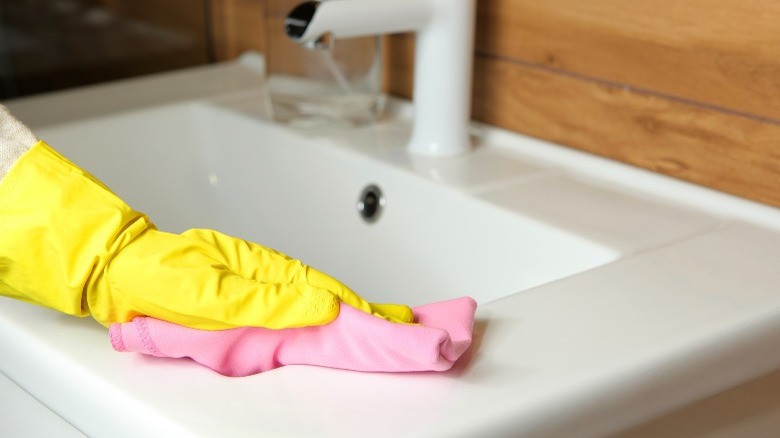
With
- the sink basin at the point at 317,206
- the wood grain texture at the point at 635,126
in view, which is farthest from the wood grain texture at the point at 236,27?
the wood grain texture at the point at 635,126

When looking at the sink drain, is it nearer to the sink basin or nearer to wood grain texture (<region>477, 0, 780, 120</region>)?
the sink basin

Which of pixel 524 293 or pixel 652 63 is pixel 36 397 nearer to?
pixel 524 293

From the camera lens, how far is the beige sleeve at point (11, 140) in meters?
0.63

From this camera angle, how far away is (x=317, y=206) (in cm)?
103

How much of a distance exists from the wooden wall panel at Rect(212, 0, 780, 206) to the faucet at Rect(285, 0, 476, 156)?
6cm

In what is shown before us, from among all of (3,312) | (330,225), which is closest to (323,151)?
(330,225)

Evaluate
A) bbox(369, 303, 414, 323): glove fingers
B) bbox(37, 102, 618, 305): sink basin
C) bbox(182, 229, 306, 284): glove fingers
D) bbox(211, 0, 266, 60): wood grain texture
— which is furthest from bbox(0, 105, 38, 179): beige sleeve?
bbox(211, 0, 266, 60): wood grain texture

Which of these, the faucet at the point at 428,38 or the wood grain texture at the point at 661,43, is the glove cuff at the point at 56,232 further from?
the wood grain texture at the point at 661,43

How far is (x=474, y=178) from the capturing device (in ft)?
3.07

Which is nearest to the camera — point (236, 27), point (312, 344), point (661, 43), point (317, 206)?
point (312, 344)

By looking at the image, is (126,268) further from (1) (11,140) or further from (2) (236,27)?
(2) (236,27)

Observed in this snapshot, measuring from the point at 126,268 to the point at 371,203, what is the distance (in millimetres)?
403

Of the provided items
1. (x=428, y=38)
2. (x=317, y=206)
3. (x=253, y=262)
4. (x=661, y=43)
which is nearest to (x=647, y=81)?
Result: (x=661, y=43)

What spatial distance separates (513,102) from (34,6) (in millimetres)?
556
